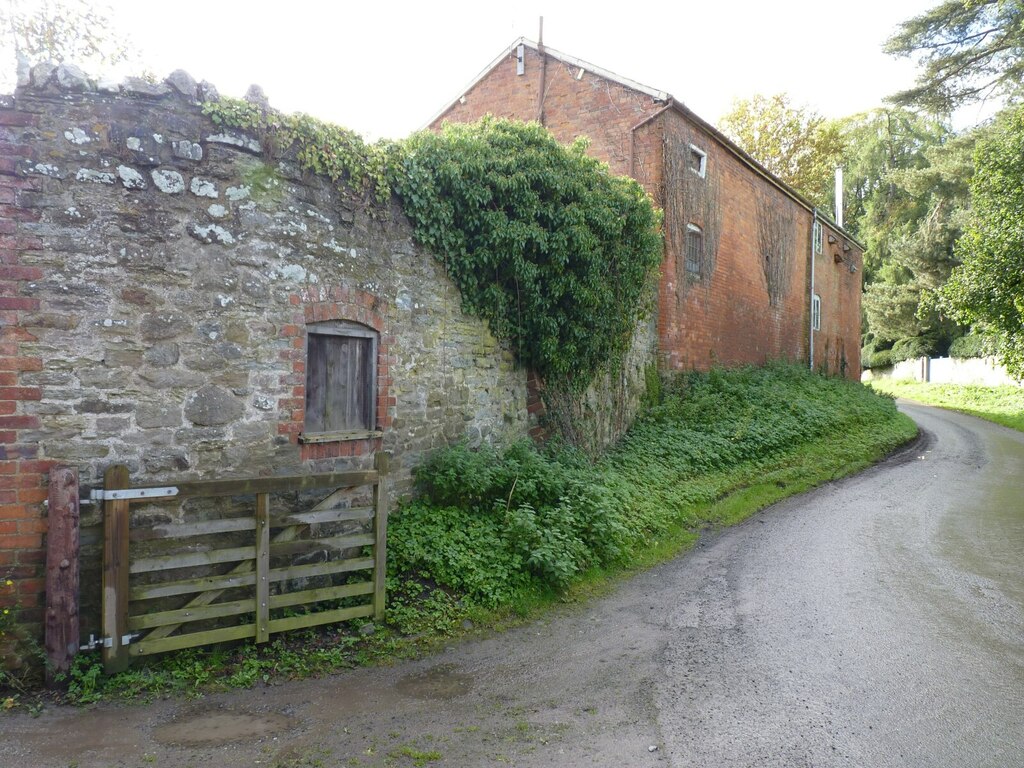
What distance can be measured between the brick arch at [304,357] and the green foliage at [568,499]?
88 centimetres

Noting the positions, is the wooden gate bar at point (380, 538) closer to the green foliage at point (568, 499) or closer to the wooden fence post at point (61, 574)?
the green foliage at point (568, 499)

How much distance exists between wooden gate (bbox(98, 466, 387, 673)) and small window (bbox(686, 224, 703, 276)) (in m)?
10.9

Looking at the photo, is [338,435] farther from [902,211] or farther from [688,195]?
[902,211]

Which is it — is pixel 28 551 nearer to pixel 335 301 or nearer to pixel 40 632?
pixel 40 632

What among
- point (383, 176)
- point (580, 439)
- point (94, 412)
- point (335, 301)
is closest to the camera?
point (94, 412)

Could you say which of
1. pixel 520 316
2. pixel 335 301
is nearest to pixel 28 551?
pixel 335 301

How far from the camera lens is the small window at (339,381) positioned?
6.30m

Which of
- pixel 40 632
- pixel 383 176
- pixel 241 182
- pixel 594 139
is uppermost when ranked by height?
pixel 594 139

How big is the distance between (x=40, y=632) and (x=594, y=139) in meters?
13.3

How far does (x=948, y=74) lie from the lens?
19.6 metres

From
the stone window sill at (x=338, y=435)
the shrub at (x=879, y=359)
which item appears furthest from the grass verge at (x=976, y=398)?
the stone window sill at (x=338, y=435)

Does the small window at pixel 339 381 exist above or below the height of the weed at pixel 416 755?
above

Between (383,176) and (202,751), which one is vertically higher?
(383,176)

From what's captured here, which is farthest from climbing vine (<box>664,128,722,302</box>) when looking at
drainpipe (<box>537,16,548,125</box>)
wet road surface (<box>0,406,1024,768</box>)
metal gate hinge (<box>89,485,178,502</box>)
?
metal gate hinge (<box>89,485,178,502</box>)
